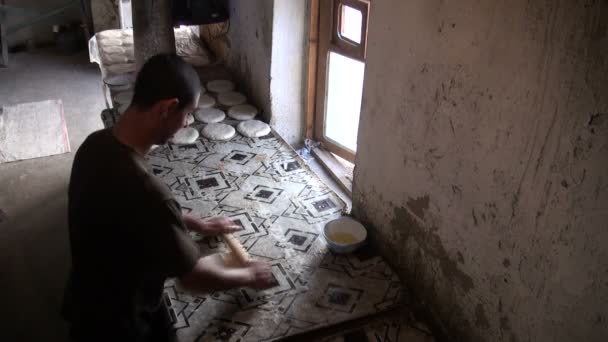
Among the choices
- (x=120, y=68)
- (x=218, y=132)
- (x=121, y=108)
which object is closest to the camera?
(x=218, y=132)

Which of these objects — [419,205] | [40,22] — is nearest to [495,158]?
[419,205]

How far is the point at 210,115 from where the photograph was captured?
340 cm

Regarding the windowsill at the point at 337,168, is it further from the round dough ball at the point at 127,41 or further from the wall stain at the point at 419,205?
the round dough ball at the point at 127,41

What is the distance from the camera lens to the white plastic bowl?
2.36 metres

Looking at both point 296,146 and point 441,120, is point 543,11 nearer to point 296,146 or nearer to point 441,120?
point 441,120

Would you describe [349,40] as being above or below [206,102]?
above

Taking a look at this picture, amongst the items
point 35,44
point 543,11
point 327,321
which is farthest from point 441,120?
point 35,44

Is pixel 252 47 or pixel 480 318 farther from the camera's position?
pixel 252 47

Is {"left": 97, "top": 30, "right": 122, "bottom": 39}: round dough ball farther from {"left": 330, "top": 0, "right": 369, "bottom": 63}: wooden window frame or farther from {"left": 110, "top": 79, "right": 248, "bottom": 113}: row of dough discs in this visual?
{"left": 330, "top": 0, "right": 369, "bottom": 63}: wooden window frame

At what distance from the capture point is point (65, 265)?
3158 mm

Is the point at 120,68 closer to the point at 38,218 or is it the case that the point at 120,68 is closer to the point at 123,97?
the point at 123,97

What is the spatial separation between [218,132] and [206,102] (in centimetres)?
39

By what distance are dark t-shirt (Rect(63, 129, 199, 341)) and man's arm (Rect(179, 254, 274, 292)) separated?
136 mm

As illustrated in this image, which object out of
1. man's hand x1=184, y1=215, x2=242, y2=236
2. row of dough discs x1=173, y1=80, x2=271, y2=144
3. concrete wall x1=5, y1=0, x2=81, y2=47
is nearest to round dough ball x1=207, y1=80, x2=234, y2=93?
row of dough discs x1=173, y1=80, x2=271, y2=144
